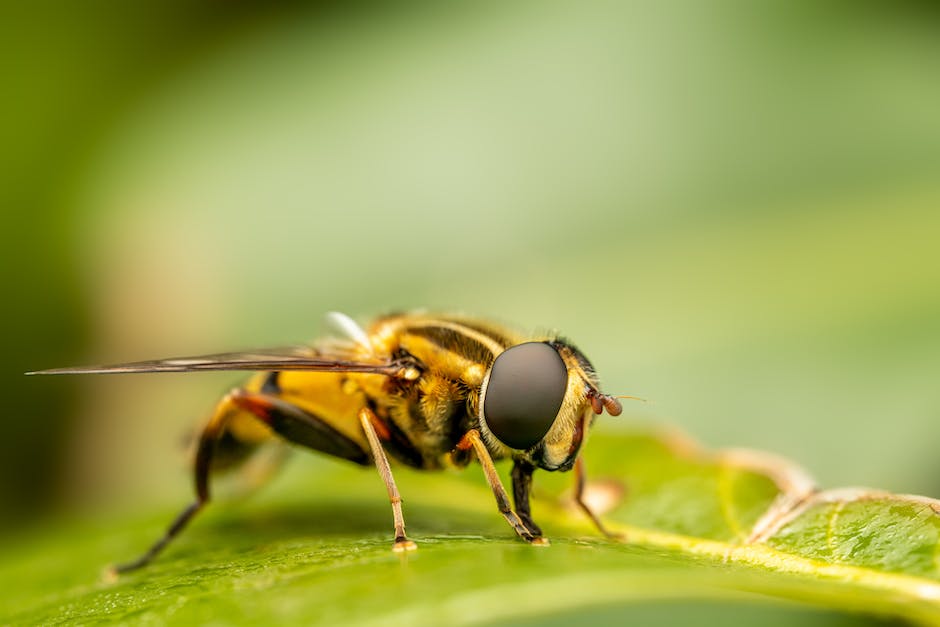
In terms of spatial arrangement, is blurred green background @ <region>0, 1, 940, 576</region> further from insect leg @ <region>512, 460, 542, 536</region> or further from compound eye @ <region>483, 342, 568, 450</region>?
compound eye @ <region>483, 342, 568, 450</region>

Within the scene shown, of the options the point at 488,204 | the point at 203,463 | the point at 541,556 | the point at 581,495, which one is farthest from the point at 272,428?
the point at 488,204

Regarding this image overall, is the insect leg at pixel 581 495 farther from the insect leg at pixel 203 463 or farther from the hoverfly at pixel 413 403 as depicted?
the insect leg at pixel 203 463

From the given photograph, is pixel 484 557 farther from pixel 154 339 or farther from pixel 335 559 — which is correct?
pixel 154 339

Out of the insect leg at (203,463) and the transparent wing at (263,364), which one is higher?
the transparent wing at (263,364)

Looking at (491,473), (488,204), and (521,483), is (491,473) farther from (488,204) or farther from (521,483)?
(488,204)

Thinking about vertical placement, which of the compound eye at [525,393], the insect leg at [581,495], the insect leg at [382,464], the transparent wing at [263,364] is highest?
the transparent wing at [263,364]

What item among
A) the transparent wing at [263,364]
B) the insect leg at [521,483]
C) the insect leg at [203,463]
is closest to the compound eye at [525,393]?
the insect leg at [521,483]

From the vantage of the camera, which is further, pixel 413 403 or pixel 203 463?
pixel 203 463

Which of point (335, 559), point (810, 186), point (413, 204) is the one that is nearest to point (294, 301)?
point (413, 204)

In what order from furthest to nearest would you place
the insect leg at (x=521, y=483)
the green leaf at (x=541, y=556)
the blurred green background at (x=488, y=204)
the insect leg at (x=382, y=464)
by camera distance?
the blurred green background at (x=488, y=204) < the insect leg at (x=521, y=483) < the insect leg at (x=382, y=464) < the green leaf at (x=541, y=556)
